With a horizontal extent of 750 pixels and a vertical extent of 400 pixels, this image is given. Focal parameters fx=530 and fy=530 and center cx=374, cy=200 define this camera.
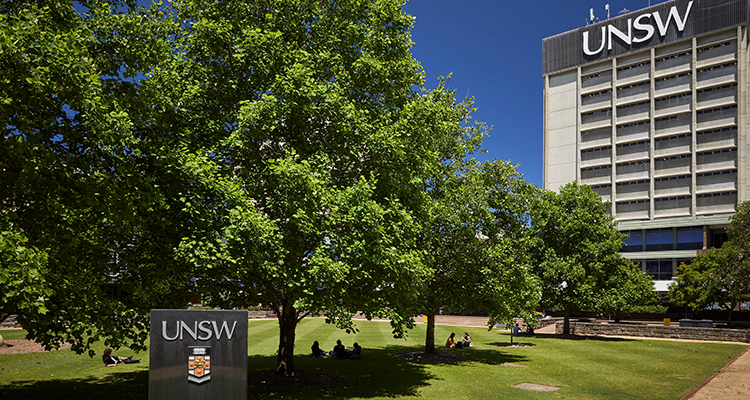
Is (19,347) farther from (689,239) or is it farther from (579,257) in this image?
(689,239)

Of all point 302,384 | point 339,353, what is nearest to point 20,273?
point 302,384

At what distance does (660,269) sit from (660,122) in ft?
86.1

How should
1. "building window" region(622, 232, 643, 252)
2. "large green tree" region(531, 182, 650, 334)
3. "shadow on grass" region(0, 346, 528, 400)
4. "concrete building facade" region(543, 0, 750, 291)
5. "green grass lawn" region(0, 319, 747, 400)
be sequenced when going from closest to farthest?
"shadow on grass" region(0, 346, 528, 400) → "green grass lawn" region(0, 319, 747, 400) → "large green tree" region(531, 182, 650, 334) → "concrete building facade" region(543, 0, 750, 291) → "building window" region(622, 232, 643, 252)

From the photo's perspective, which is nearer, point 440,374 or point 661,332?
point 440,374

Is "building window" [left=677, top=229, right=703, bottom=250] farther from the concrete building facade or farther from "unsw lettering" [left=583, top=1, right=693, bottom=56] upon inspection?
"unsw lettering" [left=583, top=1, right=693, bottom=56]

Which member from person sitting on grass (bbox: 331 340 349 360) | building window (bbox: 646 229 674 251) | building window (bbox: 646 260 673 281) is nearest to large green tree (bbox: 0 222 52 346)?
person sitting on grass (bbox: 331 340 349 360)

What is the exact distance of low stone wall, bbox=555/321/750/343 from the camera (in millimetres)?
42719

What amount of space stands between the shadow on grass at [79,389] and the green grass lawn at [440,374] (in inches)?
1.0

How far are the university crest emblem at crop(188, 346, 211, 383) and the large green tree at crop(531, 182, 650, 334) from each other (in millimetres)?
33962

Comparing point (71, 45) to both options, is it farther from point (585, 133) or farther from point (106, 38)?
point (585, 133)

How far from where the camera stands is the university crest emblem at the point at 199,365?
9.81m

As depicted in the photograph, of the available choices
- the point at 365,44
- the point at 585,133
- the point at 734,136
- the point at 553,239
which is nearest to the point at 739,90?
the point at 734,136

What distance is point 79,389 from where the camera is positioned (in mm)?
17047

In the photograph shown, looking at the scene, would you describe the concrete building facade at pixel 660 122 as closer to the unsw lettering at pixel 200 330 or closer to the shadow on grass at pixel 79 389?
the shadow on grass at pixel 79 389
